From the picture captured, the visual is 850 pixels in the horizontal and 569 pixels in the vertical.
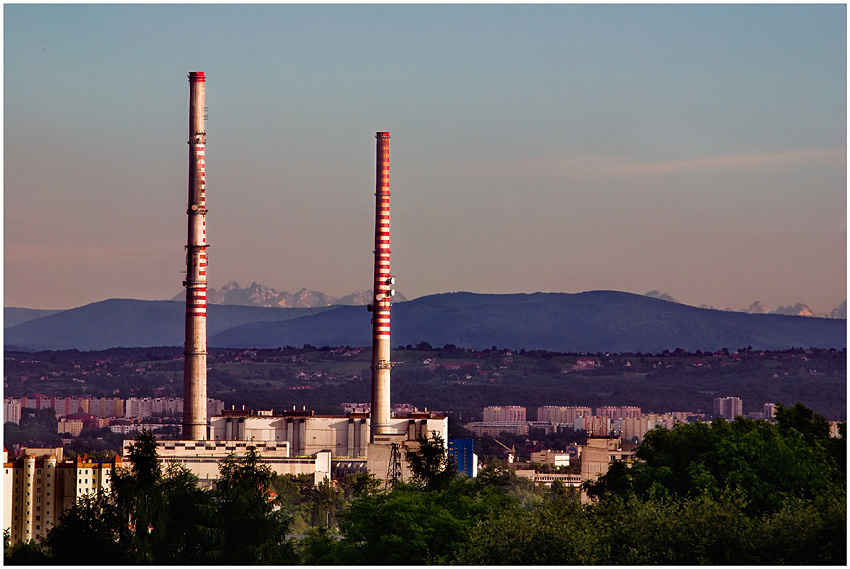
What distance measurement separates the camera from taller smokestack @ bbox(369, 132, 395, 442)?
6769 centimetres

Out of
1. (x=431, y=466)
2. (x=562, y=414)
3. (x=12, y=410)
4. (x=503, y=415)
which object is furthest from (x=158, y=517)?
(x=562, y=414)

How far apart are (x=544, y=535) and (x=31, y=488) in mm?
39684

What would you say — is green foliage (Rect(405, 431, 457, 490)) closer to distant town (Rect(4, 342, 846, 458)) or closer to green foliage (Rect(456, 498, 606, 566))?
green foliage (Rect(456, 498, 606, 566))

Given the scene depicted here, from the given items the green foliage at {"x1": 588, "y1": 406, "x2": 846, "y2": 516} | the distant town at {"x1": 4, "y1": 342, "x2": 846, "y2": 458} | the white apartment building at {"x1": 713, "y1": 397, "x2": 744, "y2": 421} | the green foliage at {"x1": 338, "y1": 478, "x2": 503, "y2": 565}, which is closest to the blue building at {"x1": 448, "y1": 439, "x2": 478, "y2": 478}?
the distant town at {"x1": 4, "y1": 342, "x2": 846, "y2": 458}

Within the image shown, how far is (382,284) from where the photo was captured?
6788cm

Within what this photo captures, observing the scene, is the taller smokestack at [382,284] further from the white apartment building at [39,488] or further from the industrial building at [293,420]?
the white apartment building at [39,488]

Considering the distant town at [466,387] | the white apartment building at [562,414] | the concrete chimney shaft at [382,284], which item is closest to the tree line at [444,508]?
the concrete chimney shaft at [382,284]

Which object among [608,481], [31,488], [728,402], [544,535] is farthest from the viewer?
[728,402]

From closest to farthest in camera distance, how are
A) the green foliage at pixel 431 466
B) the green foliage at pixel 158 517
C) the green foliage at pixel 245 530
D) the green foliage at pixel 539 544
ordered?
the green foliage at pixel 539 544
the green foliage at pixel 245 530
the green foliage at pixel 158 517
the green foliage at pixel 431 466

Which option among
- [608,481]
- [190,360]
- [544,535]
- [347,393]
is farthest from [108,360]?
[544,535]

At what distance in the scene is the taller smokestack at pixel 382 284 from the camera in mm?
67688

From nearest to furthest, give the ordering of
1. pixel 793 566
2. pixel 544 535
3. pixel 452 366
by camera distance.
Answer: pixel 793 566 → pixel 544 535 → pixel 452 366

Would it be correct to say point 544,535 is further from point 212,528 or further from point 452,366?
point 452,366

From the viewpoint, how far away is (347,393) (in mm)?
173000
